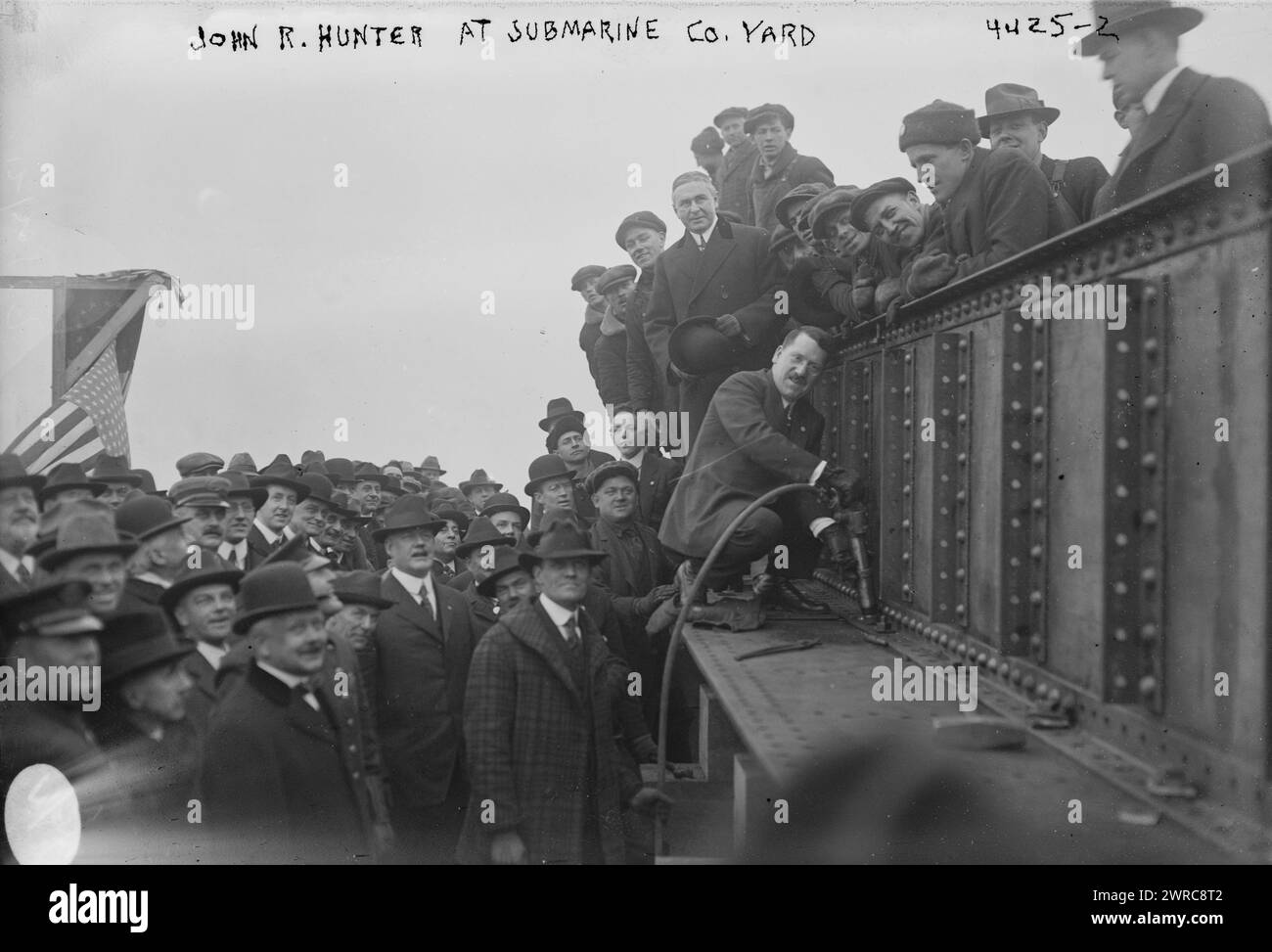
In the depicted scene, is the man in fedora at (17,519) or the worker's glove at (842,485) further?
the worker's glove at (842,485)

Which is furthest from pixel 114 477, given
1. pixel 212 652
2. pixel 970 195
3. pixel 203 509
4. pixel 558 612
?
pixel 970 195

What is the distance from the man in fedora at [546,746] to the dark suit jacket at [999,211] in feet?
4.65

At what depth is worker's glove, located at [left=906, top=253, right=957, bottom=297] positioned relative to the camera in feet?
9.36

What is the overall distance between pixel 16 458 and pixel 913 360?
2.44 m

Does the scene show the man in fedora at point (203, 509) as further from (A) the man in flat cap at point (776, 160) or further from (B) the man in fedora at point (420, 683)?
(A) the man in flat cap at point (776, 160)

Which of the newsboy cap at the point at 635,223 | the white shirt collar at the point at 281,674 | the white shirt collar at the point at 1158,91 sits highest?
the white shirt collar at the point at 1158,91

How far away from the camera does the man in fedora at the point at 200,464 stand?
2.78 meters

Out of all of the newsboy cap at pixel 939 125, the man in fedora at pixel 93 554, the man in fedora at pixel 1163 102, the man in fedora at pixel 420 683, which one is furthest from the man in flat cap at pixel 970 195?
the man in fedora at pixel 93 554

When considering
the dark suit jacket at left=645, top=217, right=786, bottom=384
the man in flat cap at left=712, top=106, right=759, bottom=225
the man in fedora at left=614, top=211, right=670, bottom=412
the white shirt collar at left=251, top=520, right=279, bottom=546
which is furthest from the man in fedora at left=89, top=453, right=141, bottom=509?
the man in flat cap at left=712, top=106, right=759, bottom=225

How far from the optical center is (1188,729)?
2.00m

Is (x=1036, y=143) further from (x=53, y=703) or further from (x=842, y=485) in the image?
(x=53, y=703)

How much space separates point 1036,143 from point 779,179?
2.42ft
